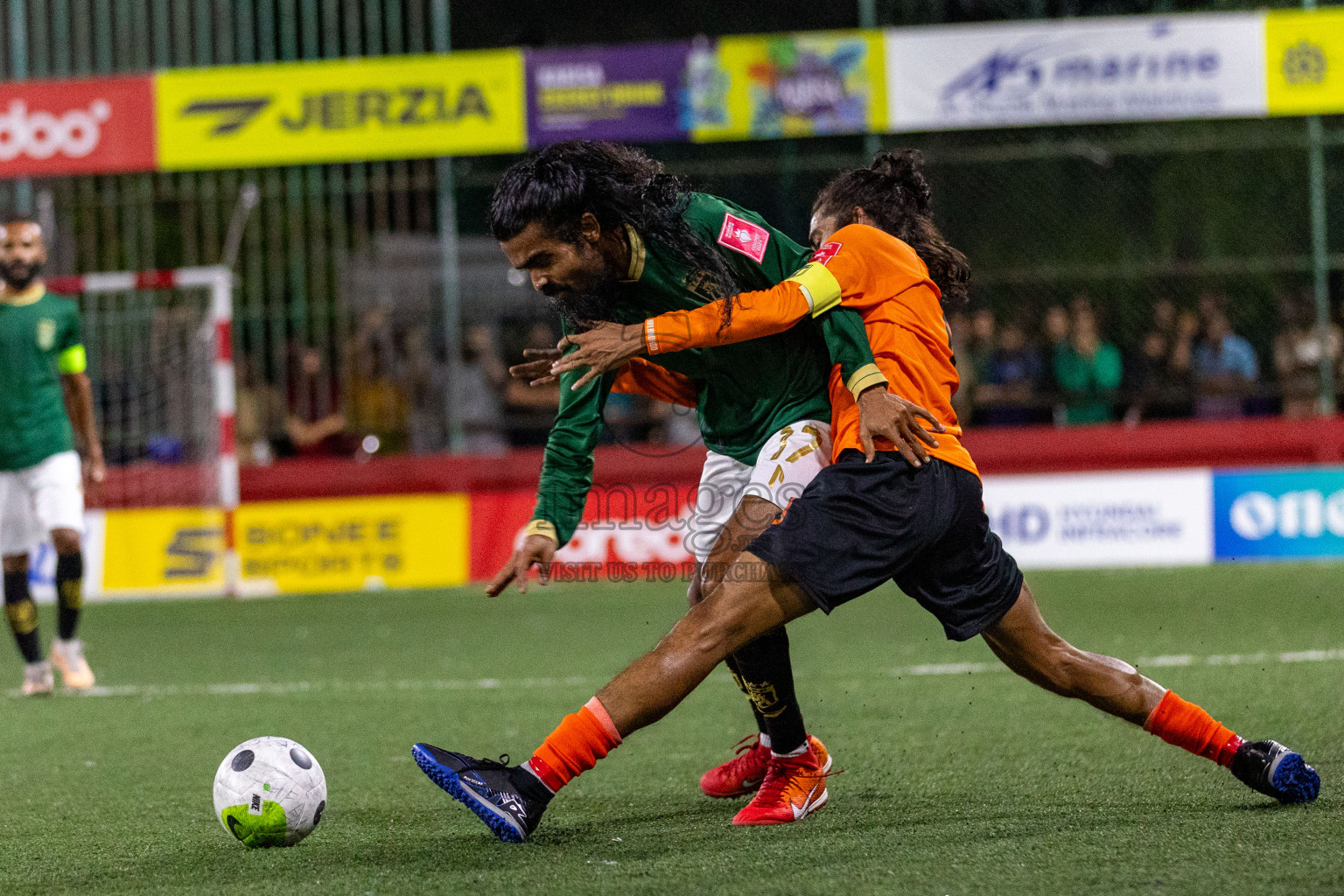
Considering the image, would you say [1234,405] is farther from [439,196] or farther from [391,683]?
[391,683]

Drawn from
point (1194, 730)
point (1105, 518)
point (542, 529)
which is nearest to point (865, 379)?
point (542, 529)

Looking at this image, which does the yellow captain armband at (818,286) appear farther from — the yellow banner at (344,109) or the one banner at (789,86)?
the yellow banner at (344,109)

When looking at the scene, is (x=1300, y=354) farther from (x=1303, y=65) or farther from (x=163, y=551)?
(x=163, y=551)

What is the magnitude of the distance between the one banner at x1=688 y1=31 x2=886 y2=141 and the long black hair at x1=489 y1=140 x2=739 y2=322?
971 centimetres

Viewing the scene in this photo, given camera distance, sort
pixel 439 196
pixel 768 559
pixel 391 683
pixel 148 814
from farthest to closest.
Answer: pixel 439 196, pixel 391 683, pixel 148 814, pixel 768 559

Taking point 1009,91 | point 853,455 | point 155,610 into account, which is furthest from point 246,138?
point 853,455

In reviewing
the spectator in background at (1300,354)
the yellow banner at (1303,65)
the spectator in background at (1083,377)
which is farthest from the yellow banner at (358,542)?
the yellow banner at (1303,65)

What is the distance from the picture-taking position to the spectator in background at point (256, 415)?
1365cm

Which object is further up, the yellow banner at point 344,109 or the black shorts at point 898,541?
the yellow banner at point 344,109

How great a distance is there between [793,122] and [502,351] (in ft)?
10.7

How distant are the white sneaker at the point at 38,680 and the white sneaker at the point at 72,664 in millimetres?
98

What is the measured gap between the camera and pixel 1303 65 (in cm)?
1352

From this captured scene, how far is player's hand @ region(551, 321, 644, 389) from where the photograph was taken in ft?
12.3

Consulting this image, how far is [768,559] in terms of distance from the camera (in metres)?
3.85
